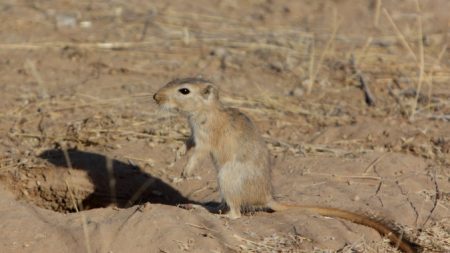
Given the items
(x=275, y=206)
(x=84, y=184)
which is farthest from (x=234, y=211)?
(x=84, y=184)

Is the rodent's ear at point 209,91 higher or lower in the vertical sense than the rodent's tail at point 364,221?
higher

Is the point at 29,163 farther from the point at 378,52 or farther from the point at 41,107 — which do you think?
the point at 378,52

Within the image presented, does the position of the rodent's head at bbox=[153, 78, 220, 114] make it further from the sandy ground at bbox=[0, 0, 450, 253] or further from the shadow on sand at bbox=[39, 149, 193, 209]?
the shadow on sand at bbox=[39, 149, 193, 209]

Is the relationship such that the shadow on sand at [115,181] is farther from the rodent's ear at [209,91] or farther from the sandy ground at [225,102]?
the rodent's ear at [209,91]

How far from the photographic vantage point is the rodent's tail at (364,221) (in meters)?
5.10

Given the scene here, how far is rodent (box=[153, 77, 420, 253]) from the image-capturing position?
5.72 m

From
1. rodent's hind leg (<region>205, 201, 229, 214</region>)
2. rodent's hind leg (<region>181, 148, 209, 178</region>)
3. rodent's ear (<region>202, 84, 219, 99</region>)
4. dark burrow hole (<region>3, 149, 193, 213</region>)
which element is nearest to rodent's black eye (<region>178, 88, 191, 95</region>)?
rodent's ear (<region>202, 84, 219, 99</region>)

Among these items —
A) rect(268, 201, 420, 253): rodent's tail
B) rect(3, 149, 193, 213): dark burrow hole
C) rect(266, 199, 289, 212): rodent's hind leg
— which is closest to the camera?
rect(268, 201, 420, 253): rodent's tail

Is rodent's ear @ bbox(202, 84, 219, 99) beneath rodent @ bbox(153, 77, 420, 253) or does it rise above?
above

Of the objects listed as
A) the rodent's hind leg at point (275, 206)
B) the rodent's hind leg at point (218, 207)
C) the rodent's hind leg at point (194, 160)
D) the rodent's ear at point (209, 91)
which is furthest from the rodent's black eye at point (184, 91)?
the rodent's hind leg at point (275, 206)

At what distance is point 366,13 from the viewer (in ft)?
36.9

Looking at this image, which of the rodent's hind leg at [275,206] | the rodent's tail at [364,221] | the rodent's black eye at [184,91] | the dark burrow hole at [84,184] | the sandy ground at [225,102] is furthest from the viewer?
the dark burrow hole at [84,184]

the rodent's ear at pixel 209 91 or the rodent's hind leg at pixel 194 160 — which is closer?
the rodent's hind leg at pixel 194 160

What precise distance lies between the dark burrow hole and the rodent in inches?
37.2
